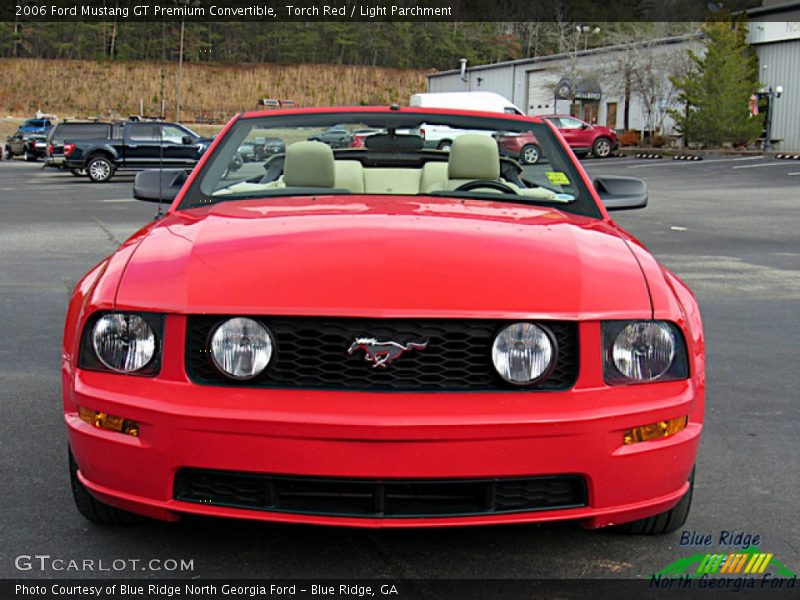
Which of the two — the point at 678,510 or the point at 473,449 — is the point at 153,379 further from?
the point at 678,510

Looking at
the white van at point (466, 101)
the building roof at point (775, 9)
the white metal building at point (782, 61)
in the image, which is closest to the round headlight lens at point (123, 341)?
the white van at point (466, 101)

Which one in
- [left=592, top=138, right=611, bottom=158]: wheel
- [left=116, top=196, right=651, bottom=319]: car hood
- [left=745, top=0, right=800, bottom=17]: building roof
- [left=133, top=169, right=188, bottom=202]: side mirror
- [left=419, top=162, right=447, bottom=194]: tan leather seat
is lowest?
[left=116, top=196, right=651, bottom=319]: car hood

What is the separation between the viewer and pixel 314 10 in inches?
4434

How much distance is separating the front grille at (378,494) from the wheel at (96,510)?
494mm

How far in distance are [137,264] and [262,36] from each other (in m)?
116

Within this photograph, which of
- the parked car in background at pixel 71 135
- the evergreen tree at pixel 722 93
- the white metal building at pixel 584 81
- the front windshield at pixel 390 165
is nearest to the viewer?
the front windshield at pixel 390 165

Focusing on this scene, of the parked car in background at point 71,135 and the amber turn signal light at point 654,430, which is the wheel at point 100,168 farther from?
the amber turn signal light at point 654,430

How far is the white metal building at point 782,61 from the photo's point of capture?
39219 mm

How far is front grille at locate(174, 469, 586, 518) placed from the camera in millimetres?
2797

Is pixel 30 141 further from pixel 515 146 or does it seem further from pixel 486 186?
pixel 486 186

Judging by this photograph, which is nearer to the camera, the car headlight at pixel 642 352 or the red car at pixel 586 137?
the car headlight at pixel 642 352

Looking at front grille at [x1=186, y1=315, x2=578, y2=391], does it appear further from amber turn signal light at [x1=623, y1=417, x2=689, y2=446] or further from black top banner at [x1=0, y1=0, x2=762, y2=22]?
black top banner at [x1=0, y1=0, x2=762, y2=22]

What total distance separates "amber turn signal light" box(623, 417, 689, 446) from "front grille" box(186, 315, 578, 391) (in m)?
0.21

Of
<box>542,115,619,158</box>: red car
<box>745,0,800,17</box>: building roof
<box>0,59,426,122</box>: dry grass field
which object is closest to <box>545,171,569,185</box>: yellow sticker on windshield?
<box>542,115,619,158</box>: red car
